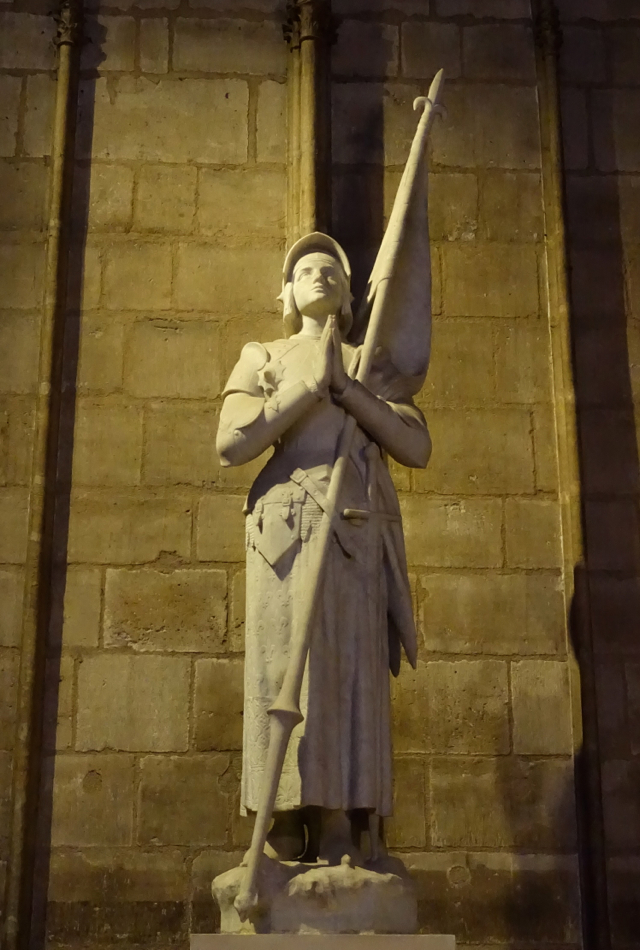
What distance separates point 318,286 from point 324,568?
1.07 metres

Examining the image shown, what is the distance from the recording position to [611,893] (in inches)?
193

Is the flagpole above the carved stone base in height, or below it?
above

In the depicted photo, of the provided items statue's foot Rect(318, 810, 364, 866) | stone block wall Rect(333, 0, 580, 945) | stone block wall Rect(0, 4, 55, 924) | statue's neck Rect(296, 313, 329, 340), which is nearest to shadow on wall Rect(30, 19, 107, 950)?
stone block wall Rect(0, 4, 55, 924)

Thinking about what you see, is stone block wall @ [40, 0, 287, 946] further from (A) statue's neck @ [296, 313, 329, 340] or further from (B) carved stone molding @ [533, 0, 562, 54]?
(B) carved stone molding @ [533, 0, 562, 54]

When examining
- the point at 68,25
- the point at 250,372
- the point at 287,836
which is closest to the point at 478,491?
the point at 250,372

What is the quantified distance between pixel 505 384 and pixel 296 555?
6.24 ft

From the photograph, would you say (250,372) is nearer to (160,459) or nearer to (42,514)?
(160,459)

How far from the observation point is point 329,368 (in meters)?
4.11

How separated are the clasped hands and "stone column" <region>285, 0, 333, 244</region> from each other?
4.90 ft

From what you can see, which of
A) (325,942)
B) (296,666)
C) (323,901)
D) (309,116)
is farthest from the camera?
(309,116)

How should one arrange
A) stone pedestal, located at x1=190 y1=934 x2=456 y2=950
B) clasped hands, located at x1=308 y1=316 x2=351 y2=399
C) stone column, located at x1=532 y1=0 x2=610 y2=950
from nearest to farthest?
1. stone pedestal, located at x1=190 y1=934 x2=456 y2=950
2. clasped hands, located at x1=308 y1=316 x2=351 y2=399
3. stone column, located at x1=532 y1=0 x2=610 y2=950

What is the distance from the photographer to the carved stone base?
3.58 metres

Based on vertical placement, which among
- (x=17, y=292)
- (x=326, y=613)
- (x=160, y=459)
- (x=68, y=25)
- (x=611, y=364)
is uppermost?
(x=68, y=25)

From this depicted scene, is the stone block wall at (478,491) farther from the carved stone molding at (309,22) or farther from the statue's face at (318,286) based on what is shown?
the statue's face at (318,286)
